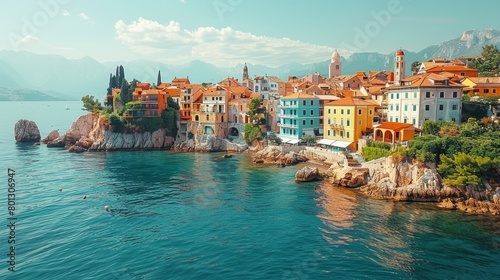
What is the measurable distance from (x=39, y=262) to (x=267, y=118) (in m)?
55.2

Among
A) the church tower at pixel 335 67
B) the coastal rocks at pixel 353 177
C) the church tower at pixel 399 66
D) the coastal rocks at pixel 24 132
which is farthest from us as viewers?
the church tower at pixel 335 67

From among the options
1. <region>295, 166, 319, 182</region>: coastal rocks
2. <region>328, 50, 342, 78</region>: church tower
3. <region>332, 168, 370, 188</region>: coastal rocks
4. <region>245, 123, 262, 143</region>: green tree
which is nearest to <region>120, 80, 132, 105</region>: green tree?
<region>245, 123, 262, 143</region>: green tree

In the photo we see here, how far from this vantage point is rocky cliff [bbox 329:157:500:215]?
1437 inches

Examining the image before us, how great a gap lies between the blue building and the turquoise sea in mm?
19859

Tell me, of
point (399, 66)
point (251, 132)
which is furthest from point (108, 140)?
point (399, 66)

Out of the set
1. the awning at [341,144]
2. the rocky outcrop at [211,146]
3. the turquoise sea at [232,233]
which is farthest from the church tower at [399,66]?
the turquoise sea at [232,233]

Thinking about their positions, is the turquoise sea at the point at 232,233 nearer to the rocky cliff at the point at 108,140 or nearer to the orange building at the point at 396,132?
the orange building at the point at 396,132

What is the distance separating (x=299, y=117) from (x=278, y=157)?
10.8 meters

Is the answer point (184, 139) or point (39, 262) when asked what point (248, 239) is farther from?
point (184, 139)

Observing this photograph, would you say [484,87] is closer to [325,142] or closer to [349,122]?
[349,122]

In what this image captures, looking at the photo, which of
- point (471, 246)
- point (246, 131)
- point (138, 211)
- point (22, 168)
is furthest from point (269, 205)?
point (22, 168)

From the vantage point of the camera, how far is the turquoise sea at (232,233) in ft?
80.6

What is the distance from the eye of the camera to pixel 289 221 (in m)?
33.4

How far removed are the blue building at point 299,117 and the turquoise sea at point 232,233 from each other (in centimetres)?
1986
